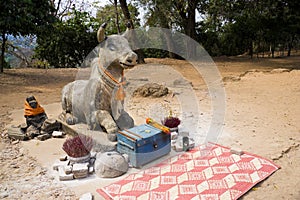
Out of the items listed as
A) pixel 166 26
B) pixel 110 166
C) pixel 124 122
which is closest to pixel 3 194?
pixel 110 166

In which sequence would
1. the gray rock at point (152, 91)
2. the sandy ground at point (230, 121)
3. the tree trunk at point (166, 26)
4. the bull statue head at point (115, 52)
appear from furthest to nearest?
the tree trunk at point (166, 26) → the gray rock at point (152, 91) → the bull statue head at point (115, 52) → the sandy ground at point (230, 121)

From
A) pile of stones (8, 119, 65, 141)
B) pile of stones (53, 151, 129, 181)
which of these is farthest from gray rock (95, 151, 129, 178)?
pile of stones (8, 119, 65, 141)

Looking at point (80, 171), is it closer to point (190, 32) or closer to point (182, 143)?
point (182, 143)

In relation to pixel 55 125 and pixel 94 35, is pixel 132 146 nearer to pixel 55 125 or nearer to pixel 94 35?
pixel 55 125

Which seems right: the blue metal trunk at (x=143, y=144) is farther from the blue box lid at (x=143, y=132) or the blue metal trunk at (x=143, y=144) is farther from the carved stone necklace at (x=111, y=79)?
the carved stone necklace at (x=111, y=79)

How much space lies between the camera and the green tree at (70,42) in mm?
12742

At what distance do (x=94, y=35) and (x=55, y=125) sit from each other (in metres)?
9.66

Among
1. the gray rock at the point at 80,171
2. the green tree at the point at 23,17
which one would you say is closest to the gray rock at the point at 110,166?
the gray rock at the point at 80,171

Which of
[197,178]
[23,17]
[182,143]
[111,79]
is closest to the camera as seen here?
[197,178]

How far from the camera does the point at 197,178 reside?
3135 millimetres

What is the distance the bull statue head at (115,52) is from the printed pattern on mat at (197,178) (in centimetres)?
140

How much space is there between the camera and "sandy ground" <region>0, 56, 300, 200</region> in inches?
119

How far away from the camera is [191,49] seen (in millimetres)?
14680

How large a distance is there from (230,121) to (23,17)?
22.3 ft
